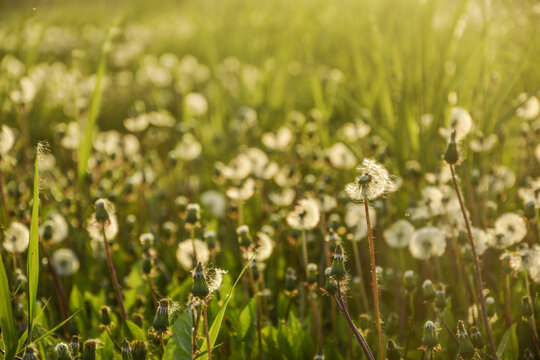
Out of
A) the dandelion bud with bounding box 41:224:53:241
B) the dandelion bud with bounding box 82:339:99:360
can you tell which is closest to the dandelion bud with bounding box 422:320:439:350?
the dandelion bud with bounding box 82:339:99:360

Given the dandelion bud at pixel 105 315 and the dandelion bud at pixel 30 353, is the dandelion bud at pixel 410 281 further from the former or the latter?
the dandelion bud at pixel 30 353

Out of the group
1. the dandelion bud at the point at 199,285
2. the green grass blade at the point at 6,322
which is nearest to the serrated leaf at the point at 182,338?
the dandelion bud at the point at 199,285

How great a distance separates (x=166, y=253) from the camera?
7.72ft

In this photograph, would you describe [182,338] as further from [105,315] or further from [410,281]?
[410,281]

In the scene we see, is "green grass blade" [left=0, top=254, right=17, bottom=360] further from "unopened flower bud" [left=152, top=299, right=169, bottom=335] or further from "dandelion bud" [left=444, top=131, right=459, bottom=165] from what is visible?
"dandelion bud" [left=444, top=131, right=459, bottom=165]

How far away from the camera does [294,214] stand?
1.80 metres

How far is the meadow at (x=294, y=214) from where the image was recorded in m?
1.45

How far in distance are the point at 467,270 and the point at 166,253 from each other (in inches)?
47.1

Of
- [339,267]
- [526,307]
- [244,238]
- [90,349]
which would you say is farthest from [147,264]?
[526,307]

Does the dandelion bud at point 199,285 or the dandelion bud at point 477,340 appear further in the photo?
the dandelion bud at point 477,340

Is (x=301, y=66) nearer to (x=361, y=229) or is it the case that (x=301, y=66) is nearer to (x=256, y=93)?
(x=256, y=93)

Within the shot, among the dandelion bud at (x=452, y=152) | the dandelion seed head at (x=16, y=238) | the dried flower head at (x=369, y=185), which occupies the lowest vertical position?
the dandelion seed head at (x=16, y=238)

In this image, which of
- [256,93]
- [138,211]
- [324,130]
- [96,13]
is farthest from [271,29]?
[96,13]

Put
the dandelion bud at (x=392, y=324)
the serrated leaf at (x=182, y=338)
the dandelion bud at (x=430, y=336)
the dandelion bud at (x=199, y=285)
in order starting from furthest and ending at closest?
the dandelion bud at (x=392, y=324) < the serrated leaf at (x=182, y=338) < the dandelion bud at (x=430, y=336) < the dandelion bud at (x=199, y=285)
